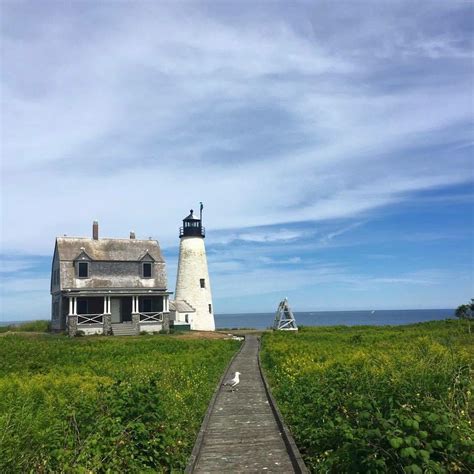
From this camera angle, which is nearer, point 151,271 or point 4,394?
point 4,394

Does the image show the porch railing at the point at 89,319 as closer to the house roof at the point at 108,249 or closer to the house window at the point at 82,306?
the house window at the point at 82,306

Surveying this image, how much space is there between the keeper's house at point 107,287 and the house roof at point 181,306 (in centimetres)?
138

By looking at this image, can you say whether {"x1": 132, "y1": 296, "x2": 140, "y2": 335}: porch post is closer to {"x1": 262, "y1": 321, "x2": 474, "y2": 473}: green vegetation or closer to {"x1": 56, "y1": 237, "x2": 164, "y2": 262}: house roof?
{"x1": 56, "y1": 237, "x2": 164, "y2": 262}: house roof

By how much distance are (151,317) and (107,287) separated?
4.41 m

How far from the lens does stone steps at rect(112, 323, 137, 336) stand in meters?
40.7

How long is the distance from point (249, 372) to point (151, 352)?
7771mm

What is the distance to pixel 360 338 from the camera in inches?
1188

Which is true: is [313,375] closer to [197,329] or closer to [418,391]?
[418,391]

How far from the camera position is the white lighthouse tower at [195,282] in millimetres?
45719

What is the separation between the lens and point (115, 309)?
4297 cm

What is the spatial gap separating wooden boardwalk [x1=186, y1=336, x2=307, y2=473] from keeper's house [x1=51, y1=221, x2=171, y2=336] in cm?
2840

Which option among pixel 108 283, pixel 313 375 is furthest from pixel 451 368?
pixel 108 283

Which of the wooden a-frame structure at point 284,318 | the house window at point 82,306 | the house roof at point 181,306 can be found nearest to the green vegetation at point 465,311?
the wooden a-frame structure at point 284,318

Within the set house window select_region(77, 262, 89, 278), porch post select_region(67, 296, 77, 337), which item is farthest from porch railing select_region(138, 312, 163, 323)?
house window select_region(77, 262, 89, 278)
